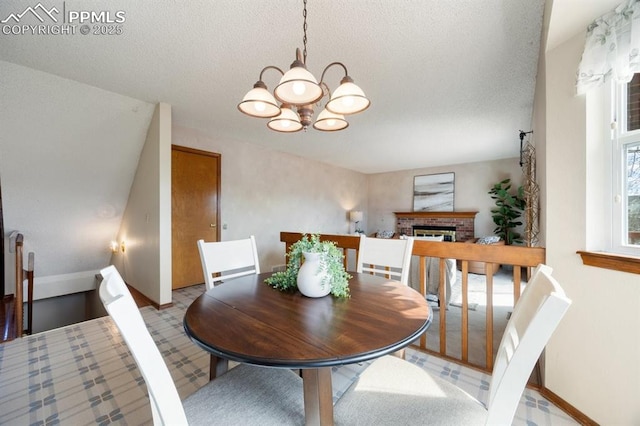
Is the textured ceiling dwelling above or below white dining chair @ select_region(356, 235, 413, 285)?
above

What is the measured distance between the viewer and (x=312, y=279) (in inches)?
46.9

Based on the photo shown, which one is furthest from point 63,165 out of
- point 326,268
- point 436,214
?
point 436,214

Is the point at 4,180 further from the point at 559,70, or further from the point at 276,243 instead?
the point at 559,70

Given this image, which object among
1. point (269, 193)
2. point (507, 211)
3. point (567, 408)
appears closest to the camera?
point (567, 408)

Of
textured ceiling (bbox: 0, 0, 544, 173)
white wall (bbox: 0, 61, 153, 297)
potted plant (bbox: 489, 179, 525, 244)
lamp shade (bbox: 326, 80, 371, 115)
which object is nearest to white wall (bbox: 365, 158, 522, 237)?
potted plant (bbox: 489, 179, 525, 244)

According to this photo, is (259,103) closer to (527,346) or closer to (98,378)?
(527,346)

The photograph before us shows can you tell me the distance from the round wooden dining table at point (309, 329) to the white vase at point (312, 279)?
33 mm

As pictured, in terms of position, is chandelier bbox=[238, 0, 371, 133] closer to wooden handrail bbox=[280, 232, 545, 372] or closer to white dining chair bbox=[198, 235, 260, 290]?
white dining chair bbox=[198, 235, 260, 290]

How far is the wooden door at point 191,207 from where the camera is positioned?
11.7 feet

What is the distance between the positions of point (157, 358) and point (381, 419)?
0.69 meters

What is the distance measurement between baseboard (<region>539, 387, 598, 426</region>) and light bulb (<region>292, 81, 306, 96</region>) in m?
2.26

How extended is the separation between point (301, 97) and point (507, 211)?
5553 mm

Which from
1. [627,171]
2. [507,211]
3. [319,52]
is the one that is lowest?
[507,211]

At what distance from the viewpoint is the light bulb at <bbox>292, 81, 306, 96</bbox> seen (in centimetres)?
126
